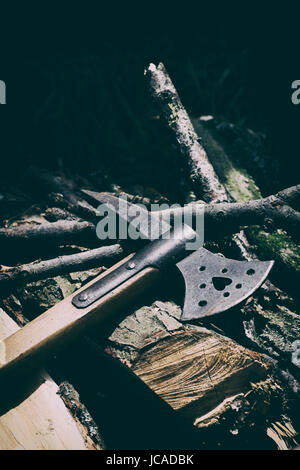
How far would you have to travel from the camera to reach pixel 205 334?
87.5 inches

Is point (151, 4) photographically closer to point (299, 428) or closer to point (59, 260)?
point (59, 260)

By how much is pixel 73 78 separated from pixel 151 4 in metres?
1.26

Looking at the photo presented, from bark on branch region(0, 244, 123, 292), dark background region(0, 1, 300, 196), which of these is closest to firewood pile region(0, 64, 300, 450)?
bark on branch region(0, 244, 123, 292)

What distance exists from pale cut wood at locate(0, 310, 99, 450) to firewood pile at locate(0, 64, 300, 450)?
0.01 m

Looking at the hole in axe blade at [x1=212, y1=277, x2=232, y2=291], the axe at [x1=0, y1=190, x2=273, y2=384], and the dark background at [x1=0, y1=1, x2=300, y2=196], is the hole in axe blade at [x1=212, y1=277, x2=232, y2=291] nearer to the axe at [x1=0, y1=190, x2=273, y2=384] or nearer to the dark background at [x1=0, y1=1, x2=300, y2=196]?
the axe at [x1=0, y1=190, x2=273, y2=384]

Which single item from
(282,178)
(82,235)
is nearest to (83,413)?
(82,235)

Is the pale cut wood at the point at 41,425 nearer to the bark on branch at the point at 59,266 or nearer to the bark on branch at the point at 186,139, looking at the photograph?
the bark on branch at the point at 59,266

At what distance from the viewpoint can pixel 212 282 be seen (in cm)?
238

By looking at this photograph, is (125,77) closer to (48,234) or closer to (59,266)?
(48,234)

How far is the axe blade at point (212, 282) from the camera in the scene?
7.38 feet

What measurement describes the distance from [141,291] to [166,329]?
0.30m

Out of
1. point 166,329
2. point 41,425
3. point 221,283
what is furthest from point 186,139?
point 41,425

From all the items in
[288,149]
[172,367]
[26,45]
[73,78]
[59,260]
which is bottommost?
[172,367]

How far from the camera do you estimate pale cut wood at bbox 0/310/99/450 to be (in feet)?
6.27
